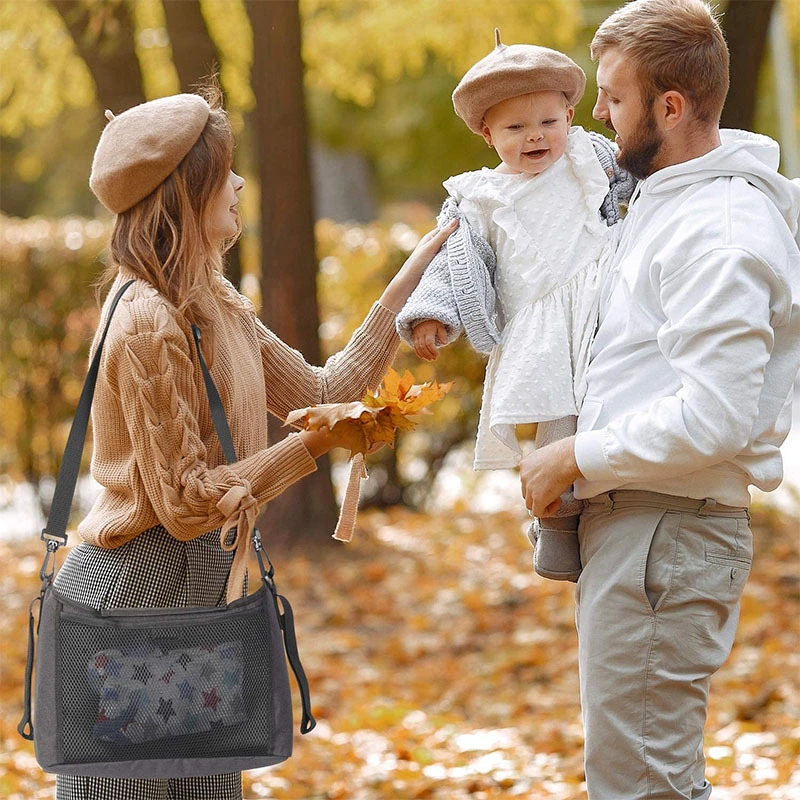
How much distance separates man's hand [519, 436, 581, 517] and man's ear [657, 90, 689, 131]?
2.19 feet

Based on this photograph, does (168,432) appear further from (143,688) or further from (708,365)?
(708,365)

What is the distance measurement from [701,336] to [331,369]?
46.1 inches

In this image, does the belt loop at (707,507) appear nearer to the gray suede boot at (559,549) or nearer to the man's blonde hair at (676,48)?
Answer: the gray suede boot at (559,549)

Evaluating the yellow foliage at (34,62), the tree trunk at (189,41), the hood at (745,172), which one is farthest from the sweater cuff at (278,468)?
the yellow foliage at (34,62)

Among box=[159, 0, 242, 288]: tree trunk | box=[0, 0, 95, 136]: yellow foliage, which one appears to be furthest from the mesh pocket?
box=[0, 0, 95, 136]: yellow foliage

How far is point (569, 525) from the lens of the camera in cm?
256

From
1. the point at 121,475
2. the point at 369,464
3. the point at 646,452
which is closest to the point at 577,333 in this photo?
the point at 646,452

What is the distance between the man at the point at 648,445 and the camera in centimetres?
229

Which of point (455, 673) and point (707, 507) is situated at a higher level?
point (707, 507)

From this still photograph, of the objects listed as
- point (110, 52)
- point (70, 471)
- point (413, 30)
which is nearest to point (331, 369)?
point (70, 471)

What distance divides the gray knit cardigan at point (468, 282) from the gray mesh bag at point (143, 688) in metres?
0.50

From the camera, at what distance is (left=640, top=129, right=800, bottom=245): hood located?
2342mm

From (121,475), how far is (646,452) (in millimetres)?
1126

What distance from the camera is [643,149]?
242 cm
